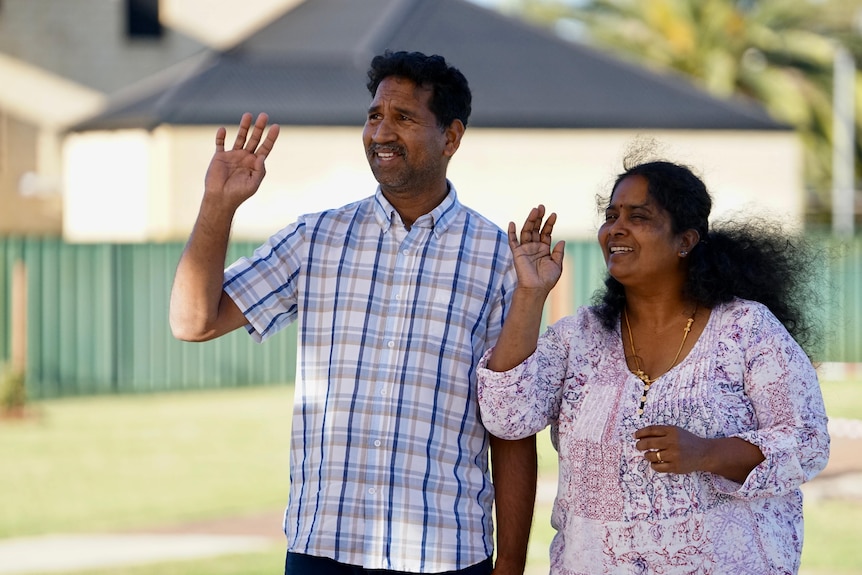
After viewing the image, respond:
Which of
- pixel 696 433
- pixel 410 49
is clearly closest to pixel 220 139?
pixel 696 433

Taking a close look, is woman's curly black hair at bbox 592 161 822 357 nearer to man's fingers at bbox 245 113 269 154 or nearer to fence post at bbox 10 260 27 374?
man's fingers at bbox 245 113 269 154

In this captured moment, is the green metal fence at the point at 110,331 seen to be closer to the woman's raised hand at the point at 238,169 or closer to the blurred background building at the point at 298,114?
the blurred background building at the point at 298,114

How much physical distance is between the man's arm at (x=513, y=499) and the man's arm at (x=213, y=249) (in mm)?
762

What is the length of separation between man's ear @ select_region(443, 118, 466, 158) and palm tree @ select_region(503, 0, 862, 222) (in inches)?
1262

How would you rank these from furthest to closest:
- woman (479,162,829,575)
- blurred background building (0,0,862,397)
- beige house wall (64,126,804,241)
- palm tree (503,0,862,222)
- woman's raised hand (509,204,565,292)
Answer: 1. palm tree (503,0,862,222)
2. blurred background building (0,0,862,397)
3. beige house wall (64,126,804,241)
4. woman's raised hand (509,204,565,292)
5. woman (479,162,829,575)

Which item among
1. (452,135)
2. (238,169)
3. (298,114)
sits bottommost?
(238,169)

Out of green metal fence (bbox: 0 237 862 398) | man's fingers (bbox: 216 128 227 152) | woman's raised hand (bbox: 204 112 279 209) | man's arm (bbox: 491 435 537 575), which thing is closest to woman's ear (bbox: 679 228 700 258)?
man's arm (bbox: 491 435 537 575)

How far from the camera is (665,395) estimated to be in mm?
3379

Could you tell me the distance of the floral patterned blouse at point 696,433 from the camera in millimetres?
3307

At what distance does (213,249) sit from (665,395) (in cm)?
115

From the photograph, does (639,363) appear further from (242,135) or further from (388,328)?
(242,135)

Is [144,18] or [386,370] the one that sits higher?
[144,18]

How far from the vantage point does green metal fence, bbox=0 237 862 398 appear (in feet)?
59.9

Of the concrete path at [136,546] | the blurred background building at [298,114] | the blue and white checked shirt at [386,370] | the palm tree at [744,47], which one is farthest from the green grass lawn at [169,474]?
the palm tree at [744,47]
